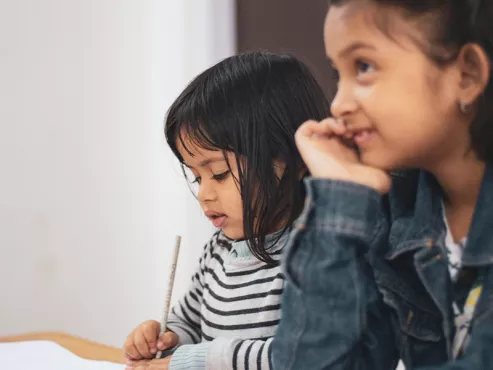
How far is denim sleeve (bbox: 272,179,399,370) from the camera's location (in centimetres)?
57

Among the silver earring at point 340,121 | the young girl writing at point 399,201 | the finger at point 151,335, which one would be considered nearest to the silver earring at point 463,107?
the young girl writing at point 399,201

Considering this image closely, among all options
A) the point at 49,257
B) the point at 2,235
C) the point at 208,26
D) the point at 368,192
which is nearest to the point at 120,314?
the point at 49,257

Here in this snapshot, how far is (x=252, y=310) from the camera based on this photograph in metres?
0.80

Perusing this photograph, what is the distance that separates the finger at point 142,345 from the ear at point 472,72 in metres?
0.56

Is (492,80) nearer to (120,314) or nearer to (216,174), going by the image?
(216,174)

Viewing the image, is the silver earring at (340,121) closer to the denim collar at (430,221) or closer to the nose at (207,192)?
the denim collar at (430,221)

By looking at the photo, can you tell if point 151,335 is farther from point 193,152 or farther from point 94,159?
point 94,159

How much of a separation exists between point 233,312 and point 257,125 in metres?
0.26

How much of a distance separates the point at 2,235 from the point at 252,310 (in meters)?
0.94

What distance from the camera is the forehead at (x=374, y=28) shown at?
53 centimetres

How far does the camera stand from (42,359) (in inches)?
40.2

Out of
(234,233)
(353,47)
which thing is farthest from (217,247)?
(353,47)

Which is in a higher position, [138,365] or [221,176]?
[221,176]

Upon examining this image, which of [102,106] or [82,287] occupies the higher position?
[102,106]
